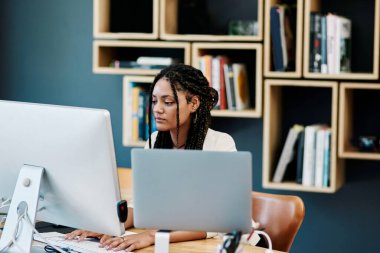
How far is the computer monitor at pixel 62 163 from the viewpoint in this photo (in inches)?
73.3

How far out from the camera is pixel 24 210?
6.59ft

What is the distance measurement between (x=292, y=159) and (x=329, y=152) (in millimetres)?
212

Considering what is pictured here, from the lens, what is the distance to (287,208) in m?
2.61

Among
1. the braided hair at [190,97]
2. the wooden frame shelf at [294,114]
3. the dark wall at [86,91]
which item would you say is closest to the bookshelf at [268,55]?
the wooden frame shelf at [294,114]

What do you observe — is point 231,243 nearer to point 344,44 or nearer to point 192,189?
point 192,189

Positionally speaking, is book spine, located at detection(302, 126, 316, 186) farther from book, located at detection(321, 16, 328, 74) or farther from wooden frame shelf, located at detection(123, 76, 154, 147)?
wooden frame shelf, located at detection(123, 76, 154, 147)

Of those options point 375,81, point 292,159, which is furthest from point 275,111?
point 375,81

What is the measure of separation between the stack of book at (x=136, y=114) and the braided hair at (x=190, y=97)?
986 mm

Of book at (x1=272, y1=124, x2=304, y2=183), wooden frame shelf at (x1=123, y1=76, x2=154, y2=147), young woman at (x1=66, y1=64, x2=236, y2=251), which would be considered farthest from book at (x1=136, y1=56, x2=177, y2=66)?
young woman at (x1=66, y1=64, x2=236, y2=251)

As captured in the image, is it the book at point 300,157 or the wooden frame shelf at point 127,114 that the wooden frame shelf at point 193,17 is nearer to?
the wooden frame shelf at point 127,114

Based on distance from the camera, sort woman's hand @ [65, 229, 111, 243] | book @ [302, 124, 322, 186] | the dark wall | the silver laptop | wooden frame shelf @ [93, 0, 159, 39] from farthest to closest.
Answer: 1. wooden frame shelf @ [93, 0, 159, 39]
2. the dark wall
3. book @ [302, 124, 322, 186]
4. woman's hand @ [65, 229, 111, 243]
5. the silver laptop

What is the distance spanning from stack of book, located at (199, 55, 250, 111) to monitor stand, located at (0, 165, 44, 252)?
5.63ft

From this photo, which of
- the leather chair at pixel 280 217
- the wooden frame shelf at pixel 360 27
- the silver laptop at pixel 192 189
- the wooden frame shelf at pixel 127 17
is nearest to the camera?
the silver laptop at pixel 192 189

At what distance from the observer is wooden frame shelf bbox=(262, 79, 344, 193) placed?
3.39m
